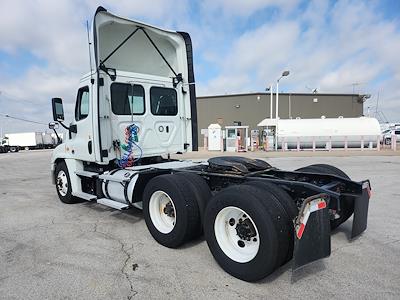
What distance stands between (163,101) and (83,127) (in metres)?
1.78

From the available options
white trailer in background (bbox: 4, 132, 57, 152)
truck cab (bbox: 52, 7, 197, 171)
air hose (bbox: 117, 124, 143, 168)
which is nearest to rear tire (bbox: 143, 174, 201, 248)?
air hose (bbox: 117, 124, 143, 168)

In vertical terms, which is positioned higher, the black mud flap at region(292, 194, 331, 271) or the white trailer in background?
the white trailer in background

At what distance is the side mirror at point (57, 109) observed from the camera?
6.63 m

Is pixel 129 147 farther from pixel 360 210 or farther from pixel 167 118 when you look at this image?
pixel 360 210

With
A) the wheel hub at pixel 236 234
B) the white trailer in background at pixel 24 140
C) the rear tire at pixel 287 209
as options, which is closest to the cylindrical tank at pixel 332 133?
the wheel hub at pixel 236 234

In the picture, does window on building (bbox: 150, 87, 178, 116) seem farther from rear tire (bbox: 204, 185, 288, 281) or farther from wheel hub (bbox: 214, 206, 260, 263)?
wheel hub (bbox: 214, 206, 260, 263)

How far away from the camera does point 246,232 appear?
11.9ft

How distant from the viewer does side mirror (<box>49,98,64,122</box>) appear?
21.7 feet

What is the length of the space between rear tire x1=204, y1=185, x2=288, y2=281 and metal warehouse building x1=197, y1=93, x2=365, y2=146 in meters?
36.7

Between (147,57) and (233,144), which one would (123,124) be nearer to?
(147,57)

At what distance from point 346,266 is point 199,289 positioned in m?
1.84

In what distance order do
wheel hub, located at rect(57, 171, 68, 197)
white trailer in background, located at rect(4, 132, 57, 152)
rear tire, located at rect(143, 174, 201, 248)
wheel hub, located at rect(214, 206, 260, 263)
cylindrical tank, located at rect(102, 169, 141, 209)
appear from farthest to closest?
1. white trailer in background, located at rect(4, 132, 57, 152)
2. wheel hub, located at rect(57, 171, 68, 197)
3. cylindrical tank, located at rect(102, 169, 141, 209)
4. rear tire, located at rect(143, 174, 201, 248)
5. wheel hub, located at rect(214, 206, 260, 263)

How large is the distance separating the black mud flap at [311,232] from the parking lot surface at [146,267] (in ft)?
1.18

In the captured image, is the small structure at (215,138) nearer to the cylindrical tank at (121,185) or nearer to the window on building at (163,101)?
the window on building at (163,101)
